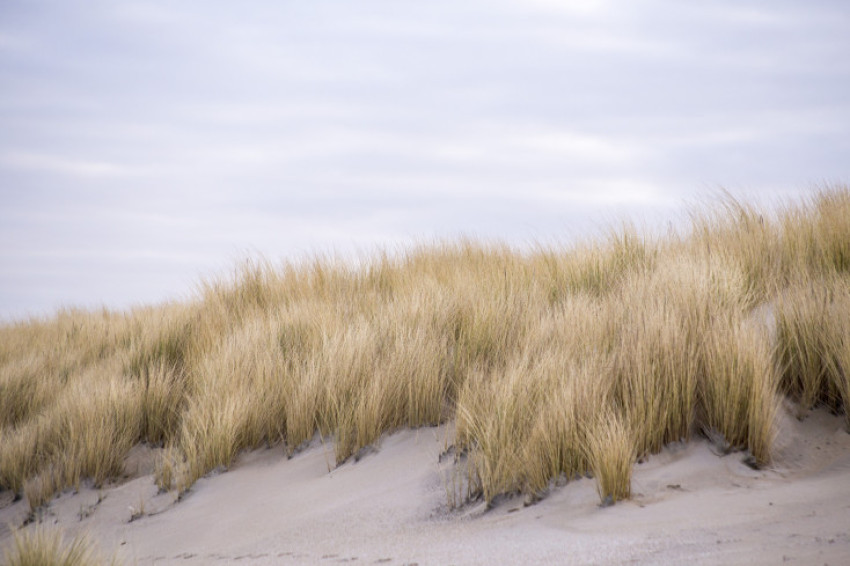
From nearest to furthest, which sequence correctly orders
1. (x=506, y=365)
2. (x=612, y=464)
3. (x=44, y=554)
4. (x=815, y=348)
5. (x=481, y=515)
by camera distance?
(x=44, y=554) → (x=612, y=464) → (x=481, y=515) → (x=815, y=348) → (x=506, y=365)

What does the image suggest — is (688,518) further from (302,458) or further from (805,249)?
(805,249)

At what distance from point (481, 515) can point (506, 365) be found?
4.08 ft

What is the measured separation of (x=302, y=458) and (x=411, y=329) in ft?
3.54

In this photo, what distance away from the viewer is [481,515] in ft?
9.00

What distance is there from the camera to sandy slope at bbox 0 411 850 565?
2158 mm

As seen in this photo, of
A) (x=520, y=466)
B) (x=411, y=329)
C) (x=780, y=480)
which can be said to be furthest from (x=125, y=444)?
(x=780, y=480)

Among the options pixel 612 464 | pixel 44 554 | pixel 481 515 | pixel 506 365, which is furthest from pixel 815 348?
pixel 44 554

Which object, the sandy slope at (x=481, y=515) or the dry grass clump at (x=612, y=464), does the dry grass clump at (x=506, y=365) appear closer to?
the dry grass clump at (x=612, y=464)

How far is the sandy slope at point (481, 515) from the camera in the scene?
2158 millimetres

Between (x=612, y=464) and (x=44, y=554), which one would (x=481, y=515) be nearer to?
(x=612, y=464)

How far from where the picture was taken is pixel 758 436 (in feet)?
9.16

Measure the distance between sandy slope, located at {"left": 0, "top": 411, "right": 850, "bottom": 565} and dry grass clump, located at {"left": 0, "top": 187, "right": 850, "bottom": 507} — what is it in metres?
0.12

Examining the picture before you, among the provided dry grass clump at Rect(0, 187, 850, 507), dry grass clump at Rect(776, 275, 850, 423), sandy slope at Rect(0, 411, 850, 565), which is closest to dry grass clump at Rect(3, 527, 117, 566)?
sandy slope at Rect(0, 411, 850, 565)

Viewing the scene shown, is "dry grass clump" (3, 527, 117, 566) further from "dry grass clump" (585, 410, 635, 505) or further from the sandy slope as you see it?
"dry grass clump" (585, 410, 635, 505)
